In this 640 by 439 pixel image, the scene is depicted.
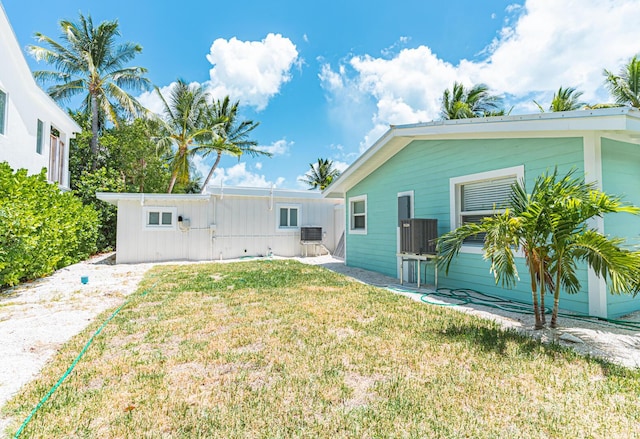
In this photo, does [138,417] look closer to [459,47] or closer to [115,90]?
[459,47]

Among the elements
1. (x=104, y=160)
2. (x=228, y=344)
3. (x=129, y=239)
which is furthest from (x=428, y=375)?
(x=104, y=160)

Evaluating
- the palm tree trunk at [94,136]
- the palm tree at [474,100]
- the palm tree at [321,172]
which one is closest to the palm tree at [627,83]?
the palm tree at [474,100]

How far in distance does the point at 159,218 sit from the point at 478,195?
10.2 meters

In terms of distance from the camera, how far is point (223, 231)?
1206 cm

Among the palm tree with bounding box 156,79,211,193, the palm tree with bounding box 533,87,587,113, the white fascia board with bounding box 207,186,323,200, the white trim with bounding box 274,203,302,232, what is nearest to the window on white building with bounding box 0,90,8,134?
the white fascia board with bounding box 207,186,323,200

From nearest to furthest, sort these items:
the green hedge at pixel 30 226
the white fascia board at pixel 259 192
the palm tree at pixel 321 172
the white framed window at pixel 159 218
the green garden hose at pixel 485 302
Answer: the green garden hose at pixel 485 302 → the green hedge at pixel 30 226 → the white framed window at pixel 159 218 → the white fascia board at pixel 259 192 → the palm tree at pixel 321 172

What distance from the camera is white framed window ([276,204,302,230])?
12.9 metres

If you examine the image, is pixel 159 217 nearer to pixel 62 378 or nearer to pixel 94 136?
pixel 94 136

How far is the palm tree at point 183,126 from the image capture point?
58.1 ft

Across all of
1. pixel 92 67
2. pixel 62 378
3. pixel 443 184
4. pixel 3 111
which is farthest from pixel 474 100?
pixel 62 378

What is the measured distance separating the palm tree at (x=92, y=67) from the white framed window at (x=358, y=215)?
13741 millimetres

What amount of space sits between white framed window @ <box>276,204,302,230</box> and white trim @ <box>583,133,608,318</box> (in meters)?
10.1

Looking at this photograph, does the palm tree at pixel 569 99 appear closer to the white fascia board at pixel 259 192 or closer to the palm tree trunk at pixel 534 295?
the white fascia board at pixel 259 192

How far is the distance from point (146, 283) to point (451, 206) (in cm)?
666
